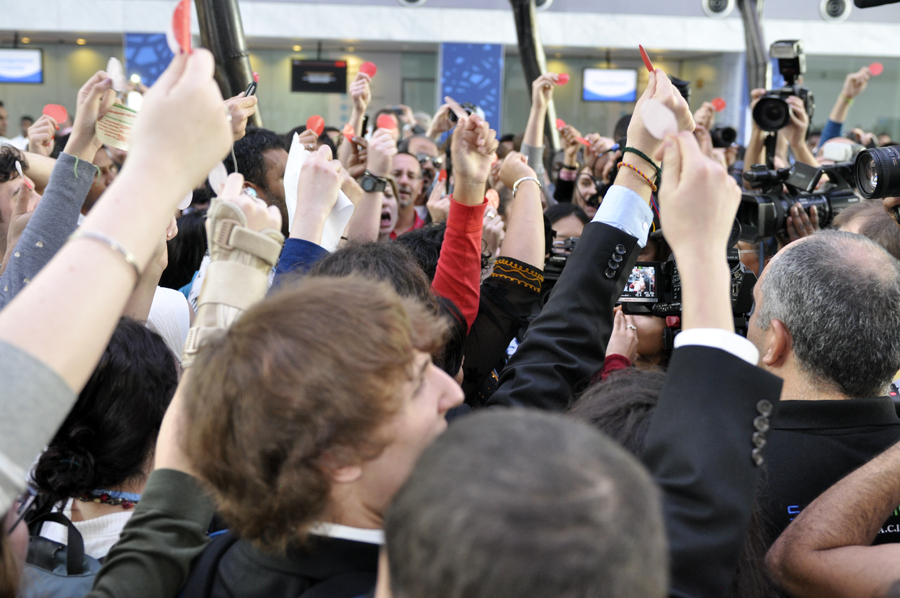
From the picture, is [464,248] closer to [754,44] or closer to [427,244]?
[427,244]

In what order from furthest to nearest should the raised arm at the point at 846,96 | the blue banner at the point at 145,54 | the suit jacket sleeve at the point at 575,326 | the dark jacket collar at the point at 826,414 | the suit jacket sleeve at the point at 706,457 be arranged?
the blue banner at the point at 145,54 < the raised arm at the point at 846,96 < the dark jacket collar at the point at 826,414 < the suit jacket sleeve at the point at 575,326 < the suit jacket sleeve at the point at 706,457

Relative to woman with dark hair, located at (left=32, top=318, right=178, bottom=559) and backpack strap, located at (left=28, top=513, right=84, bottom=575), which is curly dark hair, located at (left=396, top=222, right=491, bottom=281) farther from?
backpack strap, located at (left=28, top=513, right=84, bottom=575)

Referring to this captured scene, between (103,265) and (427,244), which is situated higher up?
(103,265)

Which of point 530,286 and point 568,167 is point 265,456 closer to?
point 530,286

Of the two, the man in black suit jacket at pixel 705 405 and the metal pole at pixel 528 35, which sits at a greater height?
the metal pole at pixel 528 35

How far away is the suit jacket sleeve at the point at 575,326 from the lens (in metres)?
1.20

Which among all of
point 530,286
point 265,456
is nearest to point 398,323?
point 265,456

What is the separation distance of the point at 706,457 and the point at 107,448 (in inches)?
35.4

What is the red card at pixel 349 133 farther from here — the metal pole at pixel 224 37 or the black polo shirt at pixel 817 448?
the black polo shirt at pixel 817 448

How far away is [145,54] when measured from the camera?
10.6 m

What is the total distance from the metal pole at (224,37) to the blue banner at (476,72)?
8.04m

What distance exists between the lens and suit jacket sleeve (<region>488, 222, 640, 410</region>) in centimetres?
120

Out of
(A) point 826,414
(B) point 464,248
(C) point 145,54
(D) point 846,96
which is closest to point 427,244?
(B) point 464,248

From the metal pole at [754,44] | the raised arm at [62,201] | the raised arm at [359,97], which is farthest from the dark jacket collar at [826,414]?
the metal pole at [754,44]
